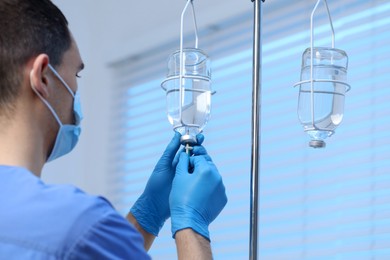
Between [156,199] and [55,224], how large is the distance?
0.64 metres

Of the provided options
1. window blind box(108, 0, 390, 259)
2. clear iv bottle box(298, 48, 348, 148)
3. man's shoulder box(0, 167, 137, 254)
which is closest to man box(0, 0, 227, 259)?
man's shoulder box(0, 167, 137, 254)

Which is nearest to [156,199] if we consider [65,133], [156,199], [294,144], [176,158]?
[156,199]

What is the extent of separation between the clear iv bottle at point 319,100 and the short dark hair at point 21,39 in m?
0.51

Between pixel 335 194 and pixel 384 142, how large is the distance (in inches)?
8.8

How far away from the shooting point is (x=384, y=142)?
222 centimetres

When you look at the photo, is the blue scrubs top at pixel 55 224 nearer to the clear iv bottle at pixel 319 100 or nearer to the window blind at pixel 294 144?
the clear iv bottle at pixel 319 100

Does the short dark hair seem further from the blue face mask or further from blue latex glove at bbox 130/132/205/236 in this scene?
blue latex glove at bbox 130/132/205/236

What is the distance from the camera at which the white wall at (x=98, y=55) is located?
3070 mm

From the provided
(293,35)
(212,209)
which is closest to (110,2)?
(293,35)

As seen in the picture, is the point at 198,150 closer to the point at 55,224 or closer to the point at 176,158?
the point at 176,158

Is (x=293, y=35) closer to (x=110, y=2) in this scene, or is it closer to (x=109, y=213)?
(x=110, y=2)

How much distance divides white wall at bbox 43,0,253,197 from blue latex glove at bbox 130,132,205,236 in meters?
1.27

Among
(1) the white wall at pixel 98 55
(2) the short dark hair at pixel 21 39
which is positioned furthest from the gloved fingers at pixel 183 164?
(1) the white wall at pixel 98 55

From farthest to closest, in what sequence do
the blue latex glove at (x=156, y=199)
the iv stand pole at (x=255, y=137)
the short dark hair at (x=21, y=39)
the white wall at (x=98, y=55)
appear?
the white wall at (x=98, y=55) < the blue latex glove at (x=156, y=199) < the iv stand pole at (x=255, y=137) < the short dark hair at (x=21, y=39)
